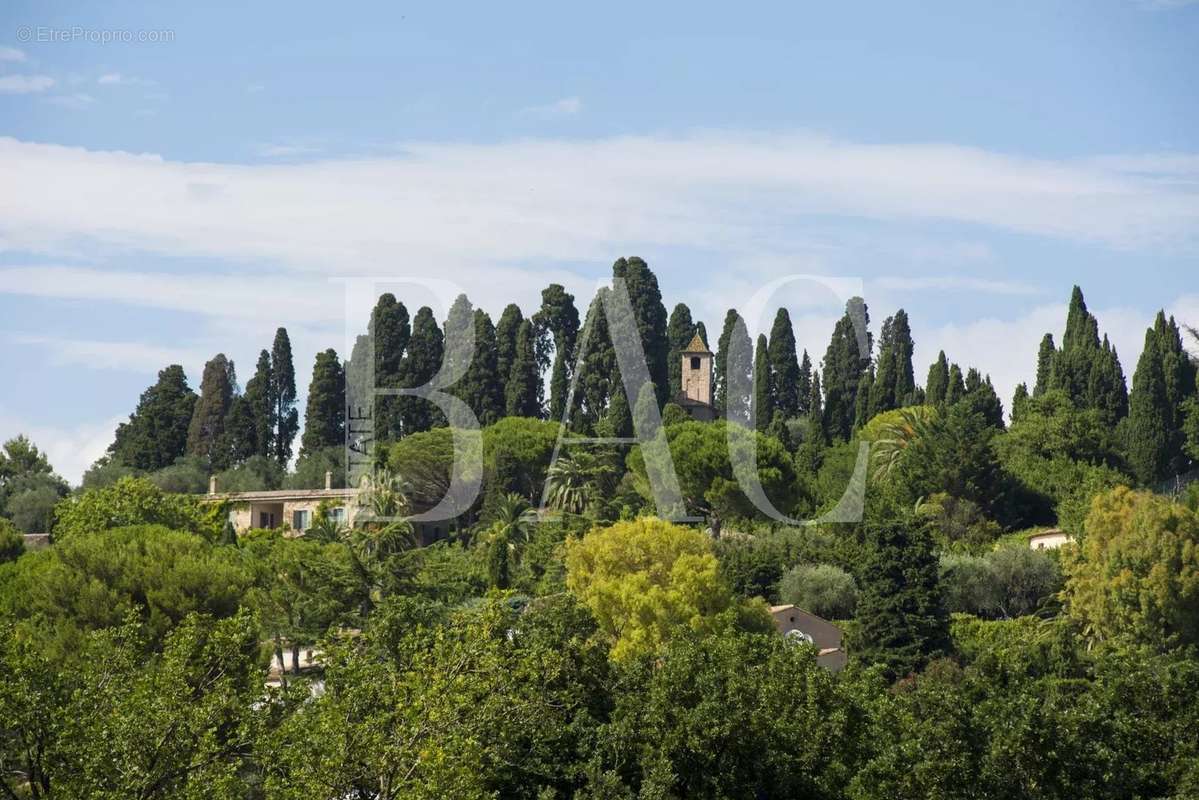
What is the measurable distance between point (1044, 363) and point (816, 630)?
90.7 feet

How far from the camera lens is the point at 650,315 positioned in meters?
68.2

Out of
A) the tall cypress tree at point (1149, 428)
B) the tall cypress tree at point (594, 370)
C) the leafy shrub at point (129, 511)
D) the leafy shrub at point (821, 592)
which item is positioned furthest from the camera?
the tall cypress tree at point (594, 370)

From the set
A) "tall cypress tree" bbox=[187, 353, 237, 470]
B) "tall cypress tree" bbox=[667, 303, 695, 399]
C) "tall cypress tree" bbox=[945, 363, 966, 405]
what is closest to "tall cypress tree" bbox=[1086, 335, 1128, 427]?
"tall cypress tree" bbox=[945, 363, 966, 405]

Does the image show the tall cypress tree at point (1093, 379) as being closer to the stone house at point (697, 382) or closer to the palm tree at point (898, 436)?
the palm tree at point (898, 436)

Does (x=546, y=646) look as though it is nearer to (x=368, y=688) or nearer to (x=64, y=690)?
(x=368, y=688)

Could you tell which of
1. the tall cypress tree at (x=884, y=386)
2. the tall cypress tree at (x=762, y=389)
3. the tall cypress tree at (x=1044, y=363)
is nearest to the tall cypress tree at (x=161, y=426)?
the tall cypress tree at (x=762, y=389)

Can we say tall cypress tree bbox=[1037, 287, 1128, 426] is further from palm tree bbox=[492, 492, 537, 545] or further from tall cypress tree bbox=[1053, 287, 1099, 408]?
palm tree bbox=[492, 492, 537, 545]

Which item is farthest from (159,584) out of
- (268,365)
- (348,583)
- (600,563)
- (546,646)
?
(268,365)

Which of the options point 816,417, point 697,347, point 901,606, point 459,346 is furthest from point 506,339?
point 901,606

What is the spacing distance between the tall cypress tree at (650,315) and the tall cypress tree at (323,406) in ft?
39.2

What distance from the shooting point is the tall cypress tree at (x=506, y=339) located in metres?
68.8

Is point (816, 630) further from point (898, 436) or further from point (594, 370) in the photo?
point (594, 370)

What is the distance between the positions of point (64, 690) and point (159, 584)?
18.9 meters

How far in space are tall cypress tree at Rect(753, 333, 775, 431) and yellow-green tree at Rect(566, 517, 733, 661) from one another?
27032 mm
